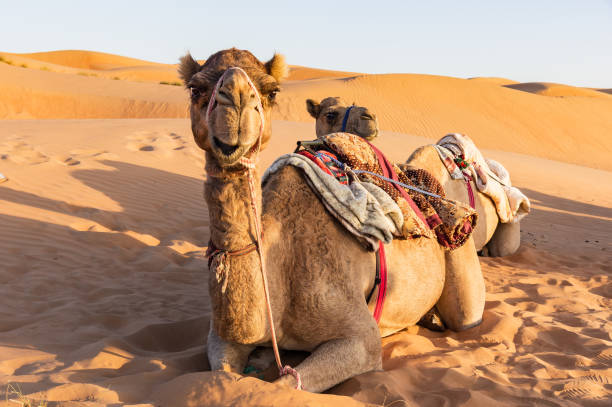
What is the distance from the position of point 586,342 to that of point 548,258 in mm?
3261

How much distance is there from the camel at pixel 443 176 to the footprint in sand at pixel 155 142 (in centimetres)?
699

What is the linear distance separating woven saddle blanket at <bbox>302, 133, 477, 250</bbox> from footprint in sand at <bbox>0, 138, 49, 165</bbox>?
756 centimetres

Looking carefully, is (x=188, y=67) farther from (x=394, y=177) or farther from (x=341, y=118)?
(x=341, y=118)

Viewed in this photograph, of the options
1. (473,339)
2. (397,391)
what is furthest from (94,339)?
(473,339)

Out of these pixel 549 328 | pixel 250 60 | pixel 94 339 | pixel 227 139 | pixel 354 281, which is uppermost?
pixel 250 60

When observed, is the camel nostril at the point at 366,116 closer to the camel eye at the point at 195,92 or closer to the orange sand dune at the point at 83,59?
the camel eye at the point at 195,92

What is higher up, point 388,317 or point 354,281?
point 354,281

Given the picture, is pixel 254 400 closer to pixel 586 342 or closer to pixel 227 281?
pixel 227 281

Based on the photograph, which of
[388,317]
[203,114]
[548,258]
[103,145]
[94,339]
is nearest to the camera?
[203,114]

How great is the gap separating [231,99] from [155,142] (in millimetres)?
11017

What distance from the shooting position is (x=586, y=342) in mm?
3775

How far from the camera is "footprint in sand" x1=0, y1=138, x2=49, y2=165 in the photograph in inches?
370

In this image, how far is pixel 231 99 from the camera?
85.4 inches

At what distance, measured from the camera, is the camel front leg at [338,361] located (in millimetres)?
2641
